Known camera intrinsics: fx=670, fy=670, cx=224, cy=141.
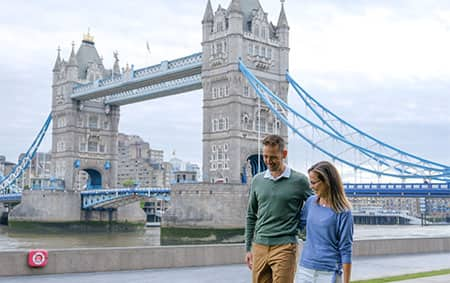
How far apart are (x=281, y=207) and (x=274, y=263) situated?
1.29ft

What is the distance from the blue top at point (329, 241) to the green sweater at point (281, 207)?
0.40 m

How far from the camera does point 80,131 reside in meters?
55.4

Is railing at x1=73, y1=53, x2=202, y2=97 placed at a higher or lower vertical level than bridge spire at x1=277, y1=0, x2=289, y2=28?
lower

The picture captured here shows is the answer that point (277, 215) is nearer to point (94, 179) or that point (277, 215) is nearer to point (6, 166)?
point (94, 179)

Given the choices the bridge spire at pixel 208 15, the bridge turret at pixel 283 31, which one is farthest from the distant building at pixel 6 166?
the bridge turret at pixel 283 31

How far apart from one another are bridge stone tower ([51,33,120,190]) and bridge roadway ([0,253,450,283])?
44.3 meters

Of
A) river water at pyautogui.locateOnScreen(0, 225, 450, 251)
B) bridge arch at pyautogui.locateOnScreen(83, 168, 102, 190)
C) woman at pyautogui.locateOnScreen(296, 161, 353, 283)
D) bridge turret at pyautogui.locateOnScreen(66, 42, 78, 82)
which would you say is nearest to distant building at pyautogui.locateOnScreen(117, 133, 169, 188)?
bridge arch at pyautogui.locateOnScreen(83, 168, 102, 190)

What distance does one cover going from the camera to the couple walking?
4262 millimetres

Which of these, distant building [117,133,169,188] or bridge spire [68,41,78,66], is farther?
distant building [117,133,169,188]

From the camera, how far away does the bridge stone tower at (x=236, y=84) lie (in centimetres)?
4006

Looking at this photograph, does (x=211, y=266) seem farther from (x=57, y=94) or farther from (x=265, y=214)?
(x=57, y=94)

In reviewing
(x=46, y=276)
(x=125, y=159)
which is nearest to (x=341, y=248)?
(x=46, y=276)

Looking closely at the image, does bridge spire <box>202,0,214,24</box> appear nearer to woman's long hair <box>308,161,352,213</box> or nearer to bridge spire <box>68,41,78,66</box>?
bridge spire <box>68,41,78,66</box>

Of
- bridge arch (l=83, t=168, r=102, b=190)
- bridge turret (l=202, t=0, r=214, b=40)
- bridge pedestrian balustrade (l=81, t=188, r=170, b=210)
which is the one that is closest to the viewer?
bridge turret (l=202, t=0, r=214, b=40)
